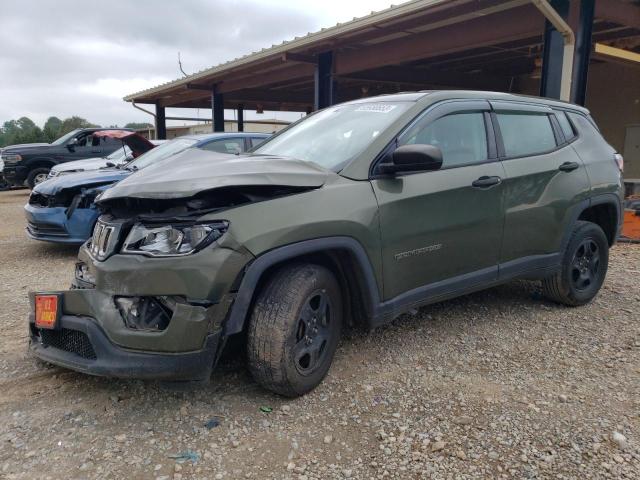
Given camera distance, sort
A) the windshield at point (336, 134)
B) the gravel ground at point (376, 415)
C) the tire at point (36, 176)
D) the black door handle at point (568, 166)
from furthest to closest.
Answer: the tire at point (36, 176) < the black door handle at point (568, 166) < the windshield at point (336, 134) < the gravel ground at point (376, 415)

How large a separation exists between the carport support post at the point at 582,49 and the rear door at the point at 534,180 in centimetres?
397

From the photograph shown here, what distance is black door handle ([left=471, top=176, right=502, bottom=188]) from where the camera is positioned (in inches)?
140

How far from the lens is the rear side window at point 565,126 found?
440 centimetres

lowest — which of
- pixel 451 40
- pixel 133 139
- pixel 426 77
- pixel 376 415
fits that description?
pixel 376 415

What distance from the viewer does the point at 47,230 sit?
21.2 ft

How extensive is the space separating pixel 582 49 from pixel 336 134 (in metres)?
5.94

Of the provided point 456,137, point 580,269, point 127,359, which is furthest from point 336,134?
point 580,269

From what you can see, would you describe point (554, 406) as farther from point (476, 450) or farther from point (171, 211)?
point (171, 211)

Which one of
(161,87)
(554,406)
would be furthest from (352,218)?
(161,87)

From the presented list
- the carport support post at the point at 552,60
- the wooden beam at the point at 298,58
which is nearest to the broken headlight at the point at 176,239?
the carport support post at the point at 552,60

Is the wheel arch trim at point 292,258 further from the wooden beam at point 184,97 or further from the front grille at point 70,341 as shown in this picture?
the wooden beam at point 184,97

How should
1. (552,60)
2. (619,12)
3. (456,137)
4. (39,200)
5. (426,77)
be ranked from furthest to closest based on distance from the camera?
(426,77) → (619,12) → (552,60) → (39,200) → (456,137)

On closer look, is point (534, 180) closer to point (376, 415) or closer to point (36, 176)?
point (376, 415)

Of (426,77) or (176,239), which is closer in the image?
(176,239)
